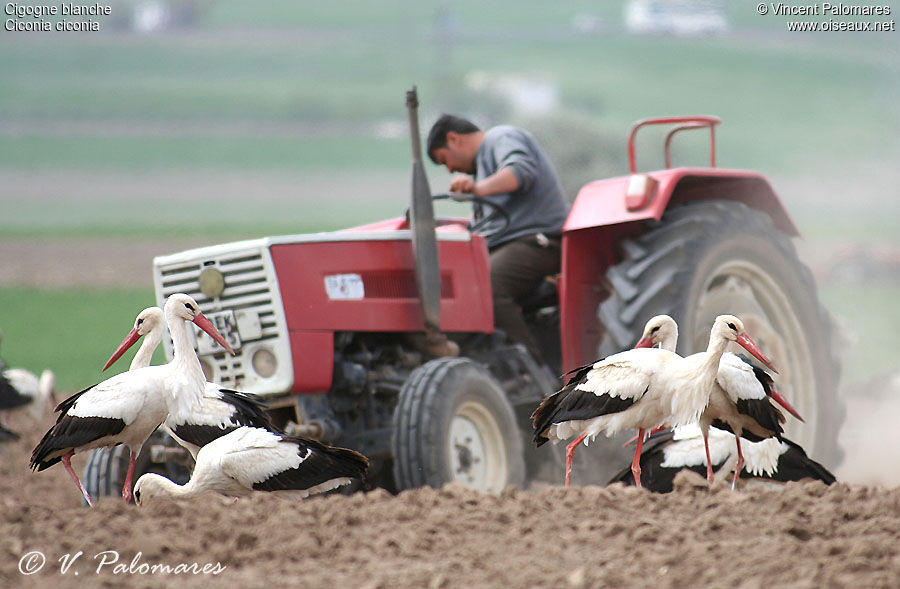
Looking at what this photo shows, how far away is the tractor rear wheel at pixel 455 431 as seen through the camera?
474 centimetres

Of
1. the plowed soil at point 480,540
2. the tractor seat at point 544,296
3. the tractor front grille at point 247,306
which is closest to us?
the plowed soil at point 480,540

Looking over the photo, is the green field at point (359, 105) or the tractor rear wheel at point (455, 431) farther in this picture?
the green field at point (359, 105)

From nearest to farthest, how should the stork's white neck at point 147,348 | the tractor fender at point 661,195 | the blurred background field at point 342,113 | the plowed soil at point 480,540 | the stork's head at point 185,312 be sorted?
the plowed soil at point 480,540 → the stork's head at point 185,312 → the stork's white neck at point 147,348 → the tractor fender at point 661,195 → the blurred background field at point 342,113

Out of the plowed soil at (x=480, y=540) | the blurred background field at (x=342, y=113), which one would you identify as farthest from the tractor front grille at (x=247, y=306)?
the blurred background field at (x=342, y=113)

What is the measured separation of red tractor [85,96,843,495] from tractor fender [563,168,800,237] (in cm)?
1

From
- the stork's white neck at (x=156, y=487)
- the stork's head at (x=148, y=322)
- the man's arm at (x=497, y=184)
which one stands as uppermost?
the man's arm at (x=497, y=184)

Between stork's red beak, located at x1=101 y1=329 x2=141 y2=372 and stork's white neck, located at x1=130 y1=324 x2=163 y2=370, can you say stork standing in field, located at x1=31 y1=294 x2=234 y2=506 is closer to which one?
stork's red beak, located at x1=101 y1=329 x2=141 y2=372

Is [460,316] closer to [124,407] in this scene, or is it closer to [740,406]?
[740,406]

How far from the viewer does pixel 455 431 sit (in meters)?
5.01

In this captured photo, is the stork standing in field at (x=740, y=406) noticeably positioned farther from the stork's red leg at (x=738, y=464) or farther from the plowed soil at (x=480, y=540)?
the plowed soil at (x=480, y=540)

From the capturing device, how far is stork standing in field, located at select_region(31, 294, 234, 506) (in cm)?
380

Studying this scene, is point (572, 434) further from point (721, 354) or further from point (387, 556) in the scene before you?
point (387, 556)

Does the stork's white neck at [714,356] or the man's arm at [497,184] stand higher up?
the man's arm at [497,184]

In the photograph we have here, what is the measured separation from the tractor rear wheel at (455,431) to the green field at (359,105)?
693 inches
